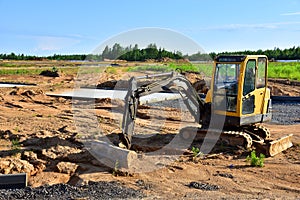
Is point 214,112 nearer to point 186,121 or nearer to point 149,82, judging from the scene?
point 149,82

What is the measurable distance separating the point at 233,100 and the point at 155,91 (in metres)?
1.94

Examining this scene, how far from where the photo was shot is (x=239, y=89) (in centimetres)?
889

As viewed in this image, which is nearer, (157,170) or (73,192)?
(73,192)

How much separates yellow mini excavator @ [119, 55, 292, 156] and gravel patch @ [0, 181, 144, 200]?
2649mm

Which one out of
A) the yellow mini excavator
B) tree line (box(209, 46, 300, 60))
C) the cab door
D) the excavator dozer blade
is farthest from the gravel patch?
tree line (box(209, 46, 300, 60))

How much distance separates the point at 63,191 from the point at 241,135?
4623 mm

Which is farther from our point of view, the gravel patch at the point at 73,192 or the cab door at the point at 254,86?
Answer: the cab door at the point at 254,86

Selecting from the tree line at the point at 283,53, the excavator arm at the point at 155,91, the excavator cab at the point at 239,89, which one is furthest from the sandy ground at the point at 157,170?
the tree line at the point at 283,53

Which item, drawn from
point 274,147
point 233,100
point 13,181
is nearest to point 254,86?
point 233,100

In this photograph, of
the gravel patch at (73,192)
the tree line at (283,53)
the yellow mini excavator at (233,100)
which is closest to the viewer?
the gravel patch at (73,192)

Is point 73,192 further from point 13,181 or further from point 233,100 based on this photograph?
point 233,100

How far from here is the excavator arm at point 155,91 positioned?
7.97 metres

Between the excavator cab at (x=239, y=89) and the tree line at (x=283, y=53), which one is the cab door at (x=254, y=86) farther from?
the tree line at (x=283, y=53)

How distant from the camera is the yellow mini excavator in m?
8.89
